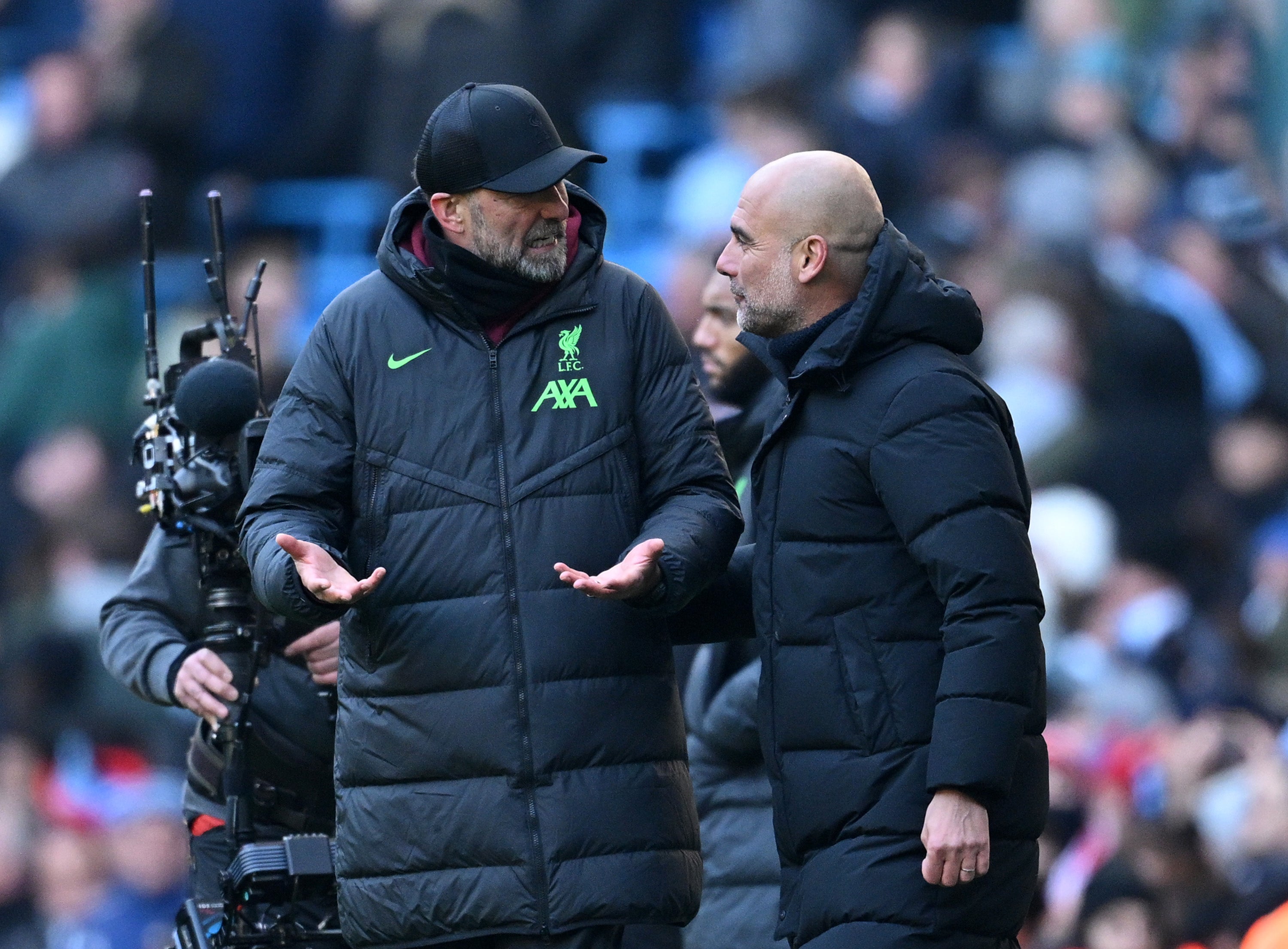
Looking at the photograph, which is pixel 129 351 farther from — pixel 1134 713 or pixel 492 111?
pixel 492 111

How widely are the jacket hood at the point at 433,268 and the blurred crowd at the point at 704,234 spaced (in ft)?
13.7

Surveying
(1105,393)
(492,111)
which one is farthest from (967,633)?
(1105,393)

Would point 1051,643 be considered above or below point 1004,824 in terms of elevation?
below

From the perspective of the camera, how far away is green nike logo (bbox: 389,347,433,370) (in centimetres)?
468

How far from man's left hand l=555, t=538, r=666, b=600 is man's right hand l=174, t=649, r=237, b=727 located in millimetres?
1158

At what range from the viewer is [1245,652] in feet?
31.0

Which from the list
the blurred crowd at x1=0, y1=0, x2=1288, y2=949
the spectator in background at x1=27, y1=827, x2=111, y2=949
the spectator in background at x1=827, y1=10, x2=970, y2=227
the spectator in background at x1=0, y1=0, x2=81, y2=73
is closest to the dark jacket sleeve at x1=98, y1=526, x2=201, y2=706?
the blurred crowd at x1=0, y1=0, x2=1288, y2=949

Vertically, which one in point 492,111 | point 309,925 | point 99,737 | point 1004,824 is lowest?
point 99,737

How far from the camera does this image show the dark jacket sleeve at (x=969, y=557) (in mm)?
4172

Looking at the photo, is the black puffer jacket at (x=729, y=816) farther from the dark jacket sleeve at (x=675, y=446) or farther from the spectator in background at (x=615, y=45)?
the spectator in background at (x=615, y=45)

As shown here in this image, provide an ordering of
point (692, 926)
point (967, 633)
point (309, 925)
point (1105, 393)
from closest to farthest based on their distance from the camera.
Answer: point (967, 633), point (309, 925), point (692, 926), point (1105, 393)

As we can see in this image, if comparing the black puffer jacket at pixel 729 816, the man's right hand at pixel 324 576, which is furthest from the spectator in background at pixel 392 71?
the man's right hand at pixel 324 576

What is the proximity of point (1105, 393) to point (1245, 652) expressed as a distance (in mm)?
1561

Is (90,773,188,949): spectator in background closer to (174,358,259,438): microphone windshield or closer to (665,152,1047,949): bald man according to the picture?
(174,358,259,438): microphone windshield
